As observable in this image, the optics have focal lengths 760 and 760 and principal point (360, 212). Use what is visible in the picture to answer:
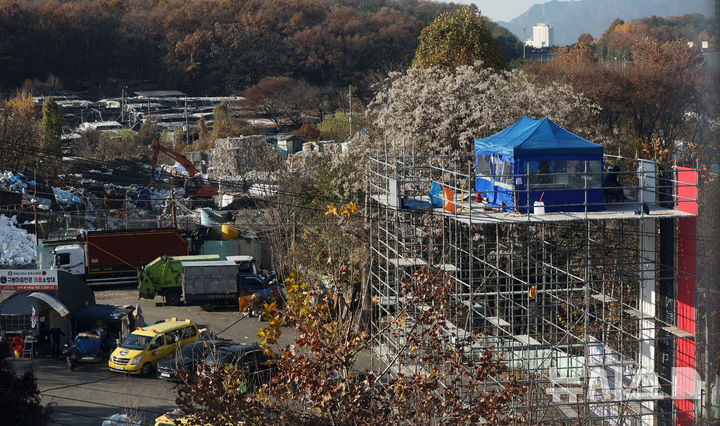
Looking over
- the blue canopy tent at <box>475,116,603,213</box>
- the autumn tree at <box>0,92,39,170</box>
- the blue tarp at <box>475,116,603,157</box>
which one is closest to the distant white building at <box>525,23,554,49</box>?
the blue tarp at <box>475,116,603,157</box>

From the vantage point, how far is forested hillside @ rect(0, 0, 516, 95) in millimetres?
94688

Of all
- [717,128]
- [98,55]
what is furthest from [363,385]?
[98,55]

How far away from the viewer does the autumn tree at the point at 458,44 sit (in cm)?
3134

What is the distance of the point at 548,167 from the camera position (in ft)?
45.3

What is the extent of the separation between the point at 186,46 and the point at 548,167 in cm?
9266

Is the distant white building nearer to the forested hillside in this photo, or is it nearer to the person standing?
the person standing

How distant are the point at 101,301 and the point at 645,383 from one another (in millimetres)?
20352

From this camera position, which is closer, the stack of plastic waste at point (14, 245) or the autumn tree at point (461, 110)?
the autumn tree at point (461, 110)

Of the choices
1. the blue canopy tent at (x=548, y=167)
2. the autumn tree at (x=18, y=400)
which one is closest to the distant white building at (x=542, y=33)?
the blue canopy tent at (x=548, y=167)

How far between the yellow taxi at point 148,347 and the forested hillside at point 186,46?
72087mm

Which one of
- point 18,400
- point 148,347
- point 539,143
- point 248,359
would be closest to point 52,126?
point 148,347

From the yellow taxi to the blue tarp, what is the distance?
964 centimetres

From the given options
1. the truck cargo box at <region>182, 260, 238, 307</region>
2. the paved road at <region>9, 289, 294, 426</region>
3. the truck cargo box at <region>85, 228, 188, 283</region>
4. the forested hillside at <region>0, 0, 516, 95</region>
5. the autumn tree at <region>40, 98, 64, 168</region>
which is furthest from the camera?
the forested hillside at <region>0, 0, 516, 95</region>

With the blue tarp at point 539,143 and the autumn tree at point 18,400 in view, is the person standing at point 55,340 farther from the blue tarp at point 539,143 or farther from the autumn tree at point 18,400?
the blue tarp at point 539,143
